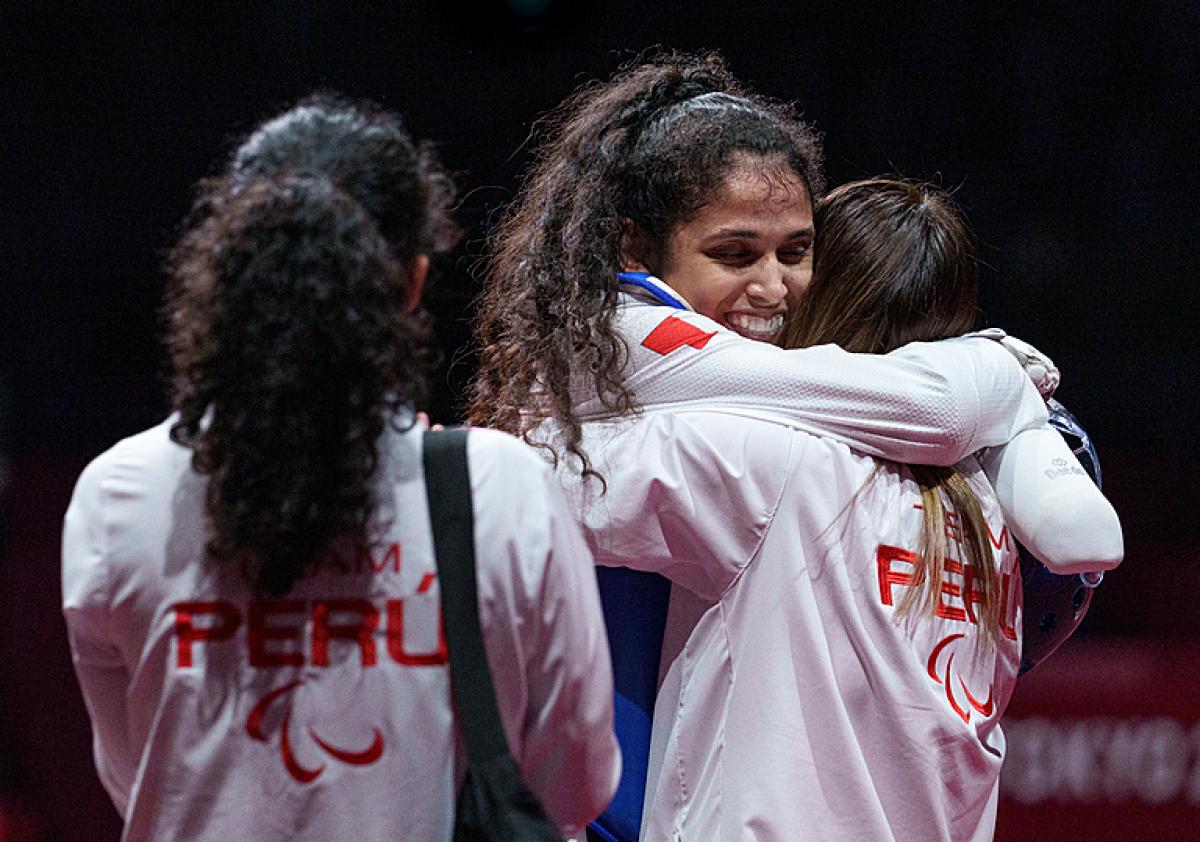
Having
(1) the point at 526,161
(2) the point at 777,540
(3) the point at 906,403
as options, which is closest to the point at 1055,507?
(3) the point at 906,403

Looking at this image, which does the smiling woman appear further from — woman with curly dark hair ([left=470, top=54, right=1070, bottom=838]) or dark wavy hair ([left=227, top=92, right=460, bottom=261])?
dark wavy hair ([left=227, top=92, right=460, bottom=261])

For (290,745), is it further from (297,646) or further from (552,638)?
(552,638)

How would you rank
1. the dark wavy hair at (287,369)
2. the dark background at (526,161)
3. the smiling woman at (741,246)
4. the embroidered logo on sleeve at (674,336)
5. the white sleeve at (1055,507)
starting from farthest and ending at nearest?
the dark background at (526,161) < the smiling woman at (741,246) < the embroidered logo on sleeve at (674,336) < the white sleeve at (1055,507) < the dark wavy hair at (287,369)

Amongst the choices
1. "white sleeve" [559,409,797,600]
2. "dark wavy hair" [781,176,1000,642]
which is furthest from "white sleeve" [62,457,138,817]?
"dark wavy hair" [781,176,1000,642]

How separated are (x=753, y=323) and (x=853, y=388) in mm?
240

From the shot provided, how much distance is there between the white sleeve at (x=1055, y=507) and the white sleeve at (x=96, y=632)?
984mm

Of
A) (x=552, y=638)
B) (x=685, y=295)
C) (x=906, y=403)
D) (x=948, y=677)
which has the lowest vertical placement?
(x=948, y=677)

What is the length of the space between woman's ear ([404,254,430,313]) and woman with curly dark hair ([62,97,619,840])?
71mm

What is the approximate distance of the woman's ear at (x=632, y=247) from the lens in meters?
1.93

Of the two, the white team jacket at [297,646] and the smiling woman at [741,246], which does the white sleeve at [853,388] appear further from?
the white team jacket at [297,646]

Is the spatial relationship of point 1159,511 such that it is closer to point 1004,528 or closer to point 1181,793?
point 1181,793

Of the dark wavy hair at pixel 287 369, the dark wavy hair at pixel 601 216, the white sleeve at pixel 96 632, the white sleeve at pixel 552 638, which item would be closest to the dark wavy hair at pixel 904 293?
the dark wavy hair at pixel 601 216

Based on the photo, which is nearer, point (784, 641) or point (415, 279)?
point (415, 279)

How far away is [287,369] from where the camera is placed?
1.23m
